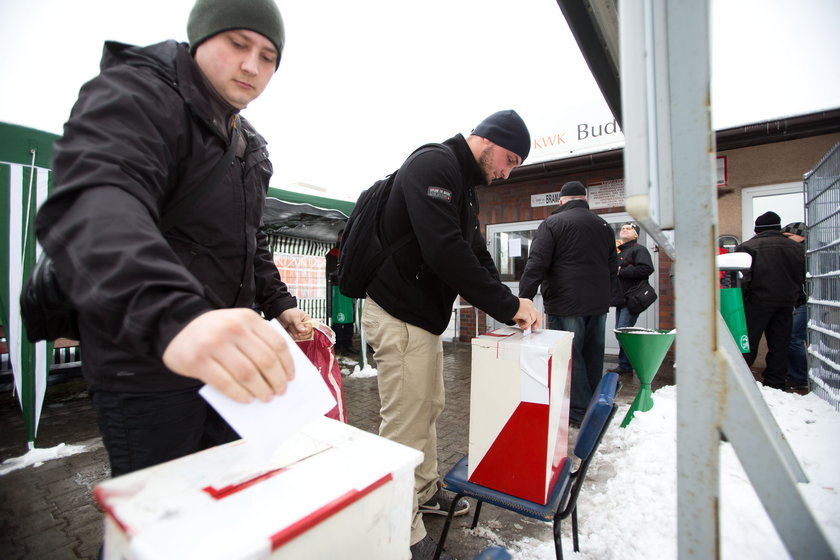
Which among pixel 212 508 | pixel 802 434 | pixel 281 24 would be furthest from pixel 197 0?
pixel 802 434

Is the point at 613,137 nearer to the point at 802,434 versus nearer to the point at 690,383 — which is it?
the point at 802,434

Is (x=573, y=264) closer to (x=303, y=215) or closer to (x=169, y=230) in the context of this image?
(x=169, y=230)

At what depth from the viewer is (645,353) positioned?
339 cm

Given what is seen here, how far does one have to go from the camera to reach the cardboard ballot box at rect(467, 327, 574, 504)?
1.65 m

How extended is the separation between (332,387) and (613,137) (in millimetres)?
6279

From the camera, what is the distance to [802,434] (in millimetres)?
2732

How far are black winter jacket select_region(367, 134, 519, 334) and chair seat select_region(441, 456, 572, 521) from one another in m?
0.70

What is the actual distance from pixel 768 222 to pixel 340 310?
248 inches

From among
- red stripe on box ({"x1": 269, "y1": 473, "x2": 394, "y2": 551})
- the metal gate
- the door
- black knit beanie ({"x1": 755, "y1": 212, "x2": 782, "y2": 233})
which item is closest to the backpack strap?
red stripe on box ({"x1": 269, "y1": 473, "x2": 394, "y2": 551})

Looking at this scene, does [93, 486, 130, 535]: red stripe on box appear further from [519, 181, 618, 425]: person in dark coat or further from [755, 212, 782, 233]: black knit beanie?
[755, 212, 782, 233]: black knit beanie

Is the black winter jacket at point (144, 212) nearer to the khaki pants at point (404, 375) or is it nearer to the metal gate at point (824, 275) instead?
the khaki pants at point (404, 375)

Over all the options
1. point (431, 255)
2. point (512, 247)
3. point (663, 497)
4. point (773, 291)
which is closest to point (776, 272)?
point (773, 291)

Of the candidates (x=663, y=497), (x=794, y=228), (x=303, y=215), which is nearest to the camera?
(x=663, y=497)

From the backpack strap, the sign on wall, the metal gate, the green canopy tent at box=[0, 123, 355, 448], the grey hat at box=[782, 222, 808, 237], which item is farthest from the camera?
the sign on wall
